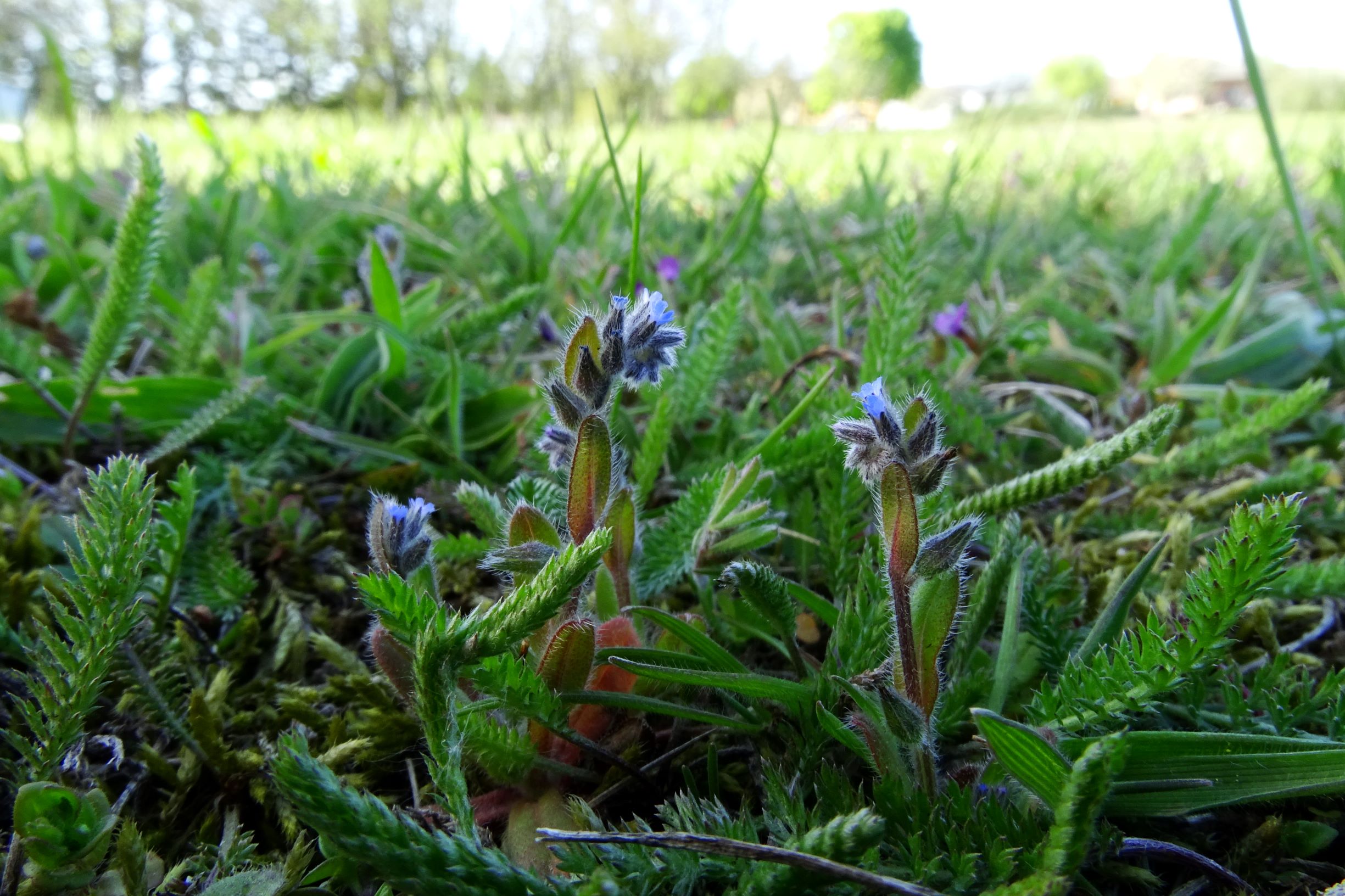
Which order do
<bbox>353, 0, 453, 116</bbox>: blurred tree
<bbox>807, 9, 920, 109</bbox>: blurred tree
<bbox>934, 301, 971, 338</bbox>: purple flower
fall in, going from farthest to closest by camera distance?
<bbox>807, 9, 920, 109</bbox>: blurred tree, <bbox>353, 0, 453, 116</bbox>: blurred tree, <bbox>934, 301, 971, 338</bbox>: purple flower

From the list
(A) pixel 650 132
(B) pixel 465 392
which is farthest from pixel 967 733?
(A) pixel 650 132

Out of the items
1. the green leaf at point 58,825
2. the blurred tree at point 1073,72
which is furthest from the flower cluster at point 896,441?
the blurred tree at point 1073,72

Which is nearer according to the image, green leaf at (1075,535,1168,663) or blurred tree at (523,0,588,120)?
green leaf at (1075,535,1168,663)

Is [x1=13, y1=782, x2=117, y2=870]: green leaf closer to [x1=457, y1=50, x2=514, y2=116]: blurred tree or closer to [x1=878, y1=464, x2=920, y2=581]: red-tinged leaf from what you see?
[x1=878, y1=464, x2=920, y2=581]: red-tinged leaf

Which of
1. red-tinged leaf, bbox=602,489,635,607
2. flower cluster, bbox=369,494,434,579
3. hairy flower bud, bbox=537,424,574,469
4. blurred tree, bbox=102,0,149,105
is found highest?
blurred tree, bbox=102,0,149,105

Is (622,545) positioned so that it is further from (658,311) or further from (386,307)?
(386,307)

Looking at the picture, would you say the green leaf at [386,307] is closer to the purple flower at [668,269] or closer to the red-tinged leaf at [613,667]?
the purple flower at [668,269]

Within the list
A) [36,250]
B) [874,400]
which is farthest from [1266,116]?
[36,250]

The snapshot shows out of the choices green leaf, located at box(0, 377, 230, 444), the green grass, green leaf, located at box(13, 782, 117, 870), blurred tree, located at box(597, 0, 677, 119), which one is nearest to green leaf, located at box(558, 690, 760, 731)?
the green grass
